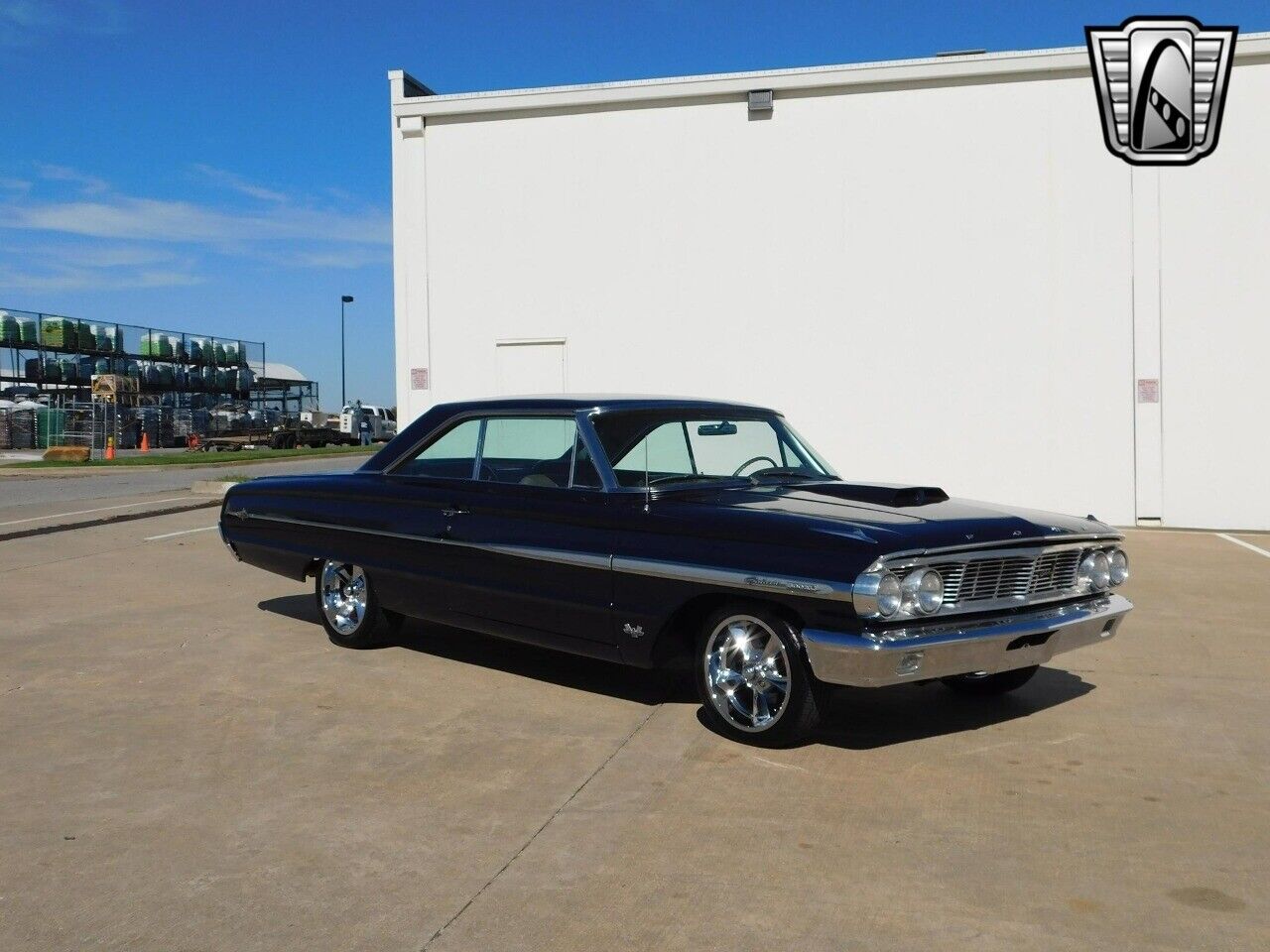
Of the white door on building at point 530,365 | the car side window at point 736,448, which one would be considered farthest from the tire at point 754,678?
the white door on building at point 530,365

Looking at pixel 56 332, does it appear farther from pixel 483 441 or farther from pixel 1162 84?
pixel 483 441

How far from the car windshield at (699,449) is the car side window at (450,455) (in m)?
0.84

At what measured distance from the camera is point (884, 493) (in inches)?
224

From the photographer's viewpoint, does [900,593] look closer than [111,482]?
Yes

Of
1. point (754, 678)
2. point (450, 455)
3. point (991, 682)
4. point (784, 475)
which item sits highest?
point (450, 455)

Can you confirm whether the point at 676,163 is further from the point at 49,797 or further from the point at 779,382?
the point at 49,797

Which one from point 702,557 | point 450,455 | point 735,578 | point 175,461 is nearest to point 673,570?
point 702,557

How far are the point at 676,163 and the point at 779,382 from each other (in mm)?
2969

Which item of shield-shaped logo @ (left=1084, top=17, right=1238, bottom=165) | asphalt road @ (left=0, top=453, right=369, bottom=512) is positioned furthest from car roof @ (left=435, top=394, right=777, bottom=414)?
asphalt road @ (left=0, top=453, right=369, bottom=512)

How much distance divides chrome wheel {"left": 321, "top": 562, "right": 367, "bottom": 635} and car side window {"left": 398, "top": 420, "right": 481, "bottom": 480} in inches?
27.7

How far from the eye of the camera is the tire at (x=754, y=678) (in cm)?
495

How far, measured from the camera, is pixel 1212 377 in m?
14.0

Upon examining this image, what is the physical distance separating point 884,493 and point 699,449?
0.96m

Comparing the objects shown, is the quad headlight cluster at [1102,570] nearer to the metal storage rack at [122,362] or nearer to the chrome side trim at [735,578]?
the chrome side trim at [735,578]
